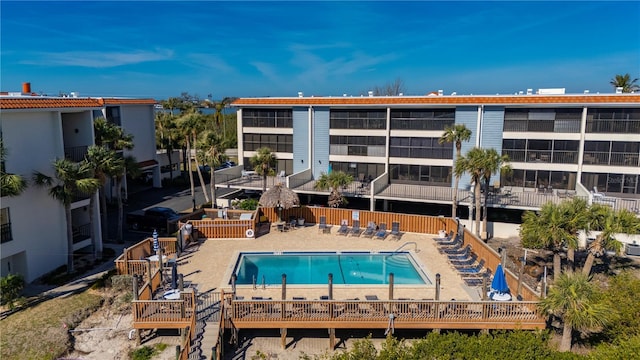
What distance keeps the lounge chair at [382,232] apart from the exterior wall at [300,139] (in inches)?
432

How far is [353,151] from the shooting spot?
35906mm

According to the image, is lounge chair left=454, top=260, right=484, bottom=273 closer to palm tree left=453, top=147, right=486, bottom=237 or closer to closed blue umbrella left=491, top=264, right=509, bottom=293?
closed blue umbrella left=491, top=264, right=509, bottom=293

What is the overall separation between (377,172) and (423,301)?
1953 cm

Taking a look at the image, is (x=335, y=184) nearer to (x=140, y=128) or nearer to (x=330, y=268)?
(x=330, y=268)

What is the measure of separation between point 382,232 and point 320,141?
Result: 11956mm

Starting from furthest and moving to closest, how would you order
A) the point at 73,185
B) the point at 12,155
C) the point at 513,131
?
1. the point at 513,131
2. the point at 73,185
3. the point at 12,155

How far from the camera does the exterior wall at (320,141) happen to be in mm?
36178

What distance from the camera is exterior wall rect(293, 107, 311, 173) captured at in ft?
121

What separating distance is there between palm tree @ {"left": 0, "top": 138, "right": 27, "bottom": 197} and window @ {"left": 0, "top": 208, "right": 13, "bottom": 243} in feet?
4.18

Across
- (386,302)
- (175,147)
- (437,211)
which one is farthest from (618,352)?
(175,147)

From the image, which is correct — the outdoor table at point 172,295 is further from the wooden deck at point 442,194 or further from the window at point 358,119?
the window at point 358,119

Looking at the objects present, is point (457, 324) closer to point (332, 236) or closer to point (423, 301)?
point (423, 301)

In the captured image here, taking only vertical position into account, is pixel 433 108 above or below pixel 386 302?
above

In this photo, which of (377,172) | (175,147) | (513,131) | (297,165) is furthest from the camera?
(175,147)
